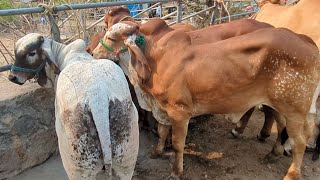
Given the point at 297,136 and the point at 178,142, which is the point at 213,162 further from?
the point at 297,136

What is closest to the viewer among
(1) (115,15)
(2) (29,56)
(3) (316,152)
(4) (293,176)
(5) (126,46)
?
(2) (29,56)

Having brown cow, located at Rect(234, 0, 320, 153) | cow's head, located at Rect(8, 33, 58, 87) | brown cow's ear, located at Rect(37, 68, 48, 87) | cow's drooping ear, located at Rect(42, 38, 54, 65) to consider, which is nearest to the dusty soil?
brown cow, located at Rect(234, 0, 320, 153)

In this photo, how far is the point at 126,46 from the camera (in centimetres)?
382

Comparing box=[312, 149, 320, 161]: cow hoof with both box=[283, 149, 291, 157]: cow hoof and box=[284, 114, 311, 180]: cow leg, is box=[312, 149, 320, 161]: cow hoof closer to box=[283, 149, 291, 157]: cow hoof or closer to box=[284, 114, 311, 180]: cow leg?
box=[283, 149, 291, 157]: cow hoof

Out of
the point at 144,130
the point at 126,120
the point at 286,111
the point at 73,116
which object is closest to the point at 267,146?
the point at 286,111

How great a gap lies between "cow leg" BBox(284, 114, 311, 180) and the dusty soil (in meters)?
0.31

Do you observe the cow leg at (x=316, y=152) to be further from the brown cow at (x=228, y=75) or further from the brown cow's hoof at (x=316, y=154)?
the brown cow at (x=228, y=75)

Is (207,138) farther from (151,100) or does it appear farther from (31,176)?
(31,176)

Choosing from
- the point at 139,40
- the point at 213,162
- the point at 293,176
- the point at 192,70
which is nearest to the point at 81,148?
the point at 192,70

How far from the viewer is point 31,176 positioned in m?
3.53

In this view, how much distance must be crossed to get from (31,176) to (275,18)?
12.3ft

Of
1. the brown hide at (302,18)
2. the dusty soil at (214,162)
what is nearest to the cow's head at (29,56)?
the dusty soil at (214,162)

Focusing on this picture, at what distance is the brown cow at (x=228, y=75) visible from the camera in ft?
10.8

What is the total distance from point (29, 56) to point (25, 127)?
718mm
